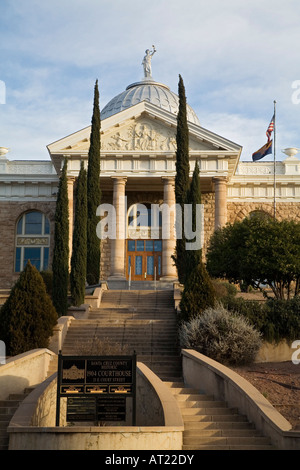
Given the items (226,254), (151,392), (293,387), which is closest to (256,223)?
(226,254)

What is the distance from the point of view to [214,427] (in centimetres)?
1164

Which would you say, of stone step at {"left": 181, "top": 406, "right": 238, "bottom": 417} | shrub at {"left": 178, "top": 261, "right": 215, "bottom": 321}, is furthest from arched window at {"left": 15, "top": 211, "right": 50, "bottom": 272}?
stone step at {"left": 181, "top": 406, "right": 238, "bottom": 417}

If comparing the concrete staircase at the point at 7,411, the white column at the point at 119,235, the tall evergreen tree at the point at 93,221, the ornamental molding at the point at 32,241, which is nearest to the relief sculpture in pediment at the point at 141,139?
the white column at the point at 119,235

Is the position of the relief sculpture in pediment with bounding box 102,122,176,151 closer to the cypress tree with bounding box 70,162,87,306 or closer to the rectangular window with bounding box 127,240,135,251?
the rectangular window with bounding box 127,240,135,251

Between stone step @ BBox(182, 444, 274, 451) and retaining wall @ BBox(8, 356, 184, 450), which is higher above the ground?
retaining wall @ BBox(8, 356, 184, 450)

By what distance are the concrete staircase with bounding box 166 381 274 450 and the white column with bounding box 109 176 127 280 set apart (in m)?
23.2

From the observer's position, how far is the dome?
53469 millimetres

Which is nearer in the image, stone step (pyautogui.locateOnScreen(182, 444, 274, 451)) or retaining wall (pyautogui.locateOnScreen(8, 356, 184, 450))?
retaining wall (pyautogui.locateOnScreen(8, 356, 184, 450))

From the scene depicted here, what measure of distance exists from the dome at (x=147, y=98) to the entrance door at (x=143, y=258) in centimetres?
1608

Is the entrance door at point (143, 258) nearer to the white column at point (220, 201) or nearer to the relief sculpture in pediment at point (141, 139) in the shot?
the white column at point (220, 201)

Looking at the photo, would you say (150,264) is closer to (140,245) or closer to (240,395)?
(140,245)

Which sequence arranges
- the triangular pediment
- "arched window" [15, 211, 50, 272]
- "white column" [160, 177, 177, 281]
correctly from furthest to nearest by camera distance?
"arched window" [15, 211, 50, 272] → the triangular pediment → "white column" [160, 177, 177, 281]

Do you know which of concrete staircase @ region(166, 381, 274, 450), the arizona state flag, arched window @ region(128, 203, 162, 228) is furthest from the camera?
arched window @ region(128, 203, 162, 228)

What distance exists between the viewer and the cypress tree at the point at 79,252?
85.0 ft
